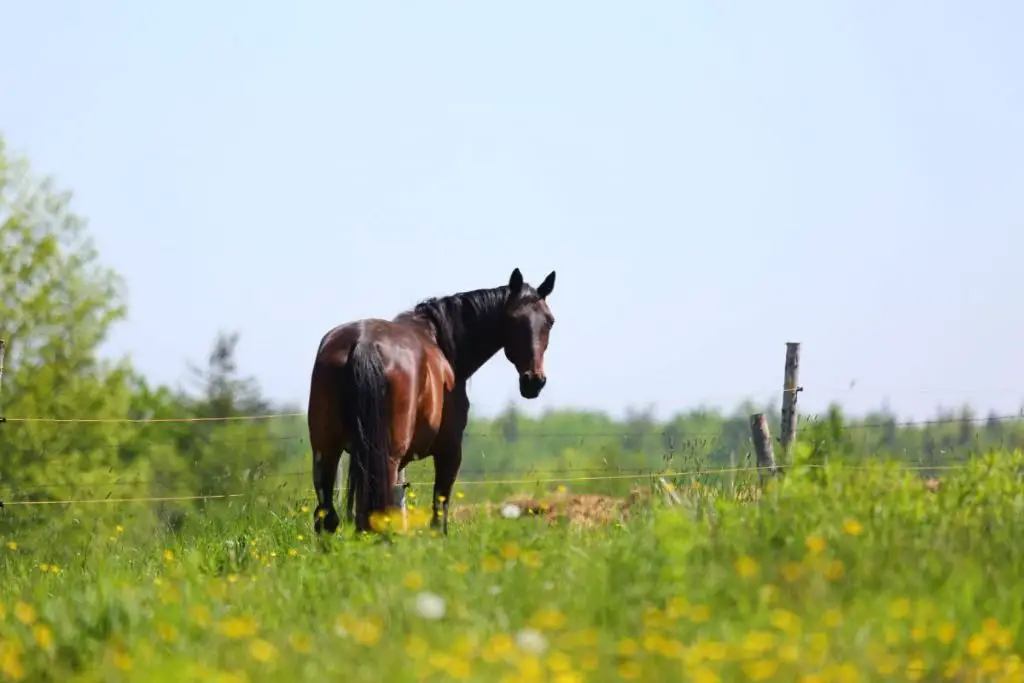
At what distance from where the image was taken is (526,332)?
1122 cm

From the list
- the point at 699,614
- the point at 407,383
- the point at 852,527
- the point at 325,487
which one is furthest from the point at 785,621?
the point at 325,487

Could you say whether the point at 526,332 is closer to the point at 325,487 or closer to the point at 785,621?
the point at 325,487

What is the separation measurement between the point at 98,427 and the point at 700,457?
22527 millimetres

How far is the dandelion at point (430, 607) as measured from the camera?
5367 millimetres

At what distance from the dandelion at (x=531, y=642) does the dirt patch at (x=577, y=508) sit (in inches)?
93.6

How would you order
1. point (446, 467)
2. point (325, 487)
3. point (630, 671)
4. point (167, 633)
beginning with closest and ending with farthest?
point (630, 671), point (167, 633), point (325, 487), point (446, 467)

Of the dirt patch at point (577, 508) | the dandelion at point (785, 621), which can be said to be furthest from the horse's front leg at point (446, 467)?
the dandelion at point (785, 621)

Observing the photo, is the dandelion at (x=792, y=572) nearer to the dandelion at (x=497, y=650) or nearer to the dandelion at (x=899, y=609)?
the dandelion at (x=899, y=609)

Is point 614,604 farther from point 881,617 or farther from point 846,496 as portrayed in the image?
point 846,496

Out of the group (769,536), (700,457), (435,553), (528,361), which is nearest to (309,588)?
(435,553)

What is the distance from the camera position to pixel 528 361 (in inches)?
445

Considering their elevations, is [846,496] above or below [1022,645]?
above

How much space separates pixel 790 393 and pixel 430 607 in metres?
8.95

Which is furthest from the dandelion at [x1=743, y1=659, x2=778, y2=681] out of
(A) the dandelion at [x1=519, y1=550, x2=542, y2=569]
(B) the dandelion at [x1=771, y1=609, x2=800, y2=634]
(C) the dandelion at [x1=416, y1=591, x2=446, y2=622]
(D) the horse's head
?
(D) the horse's head
